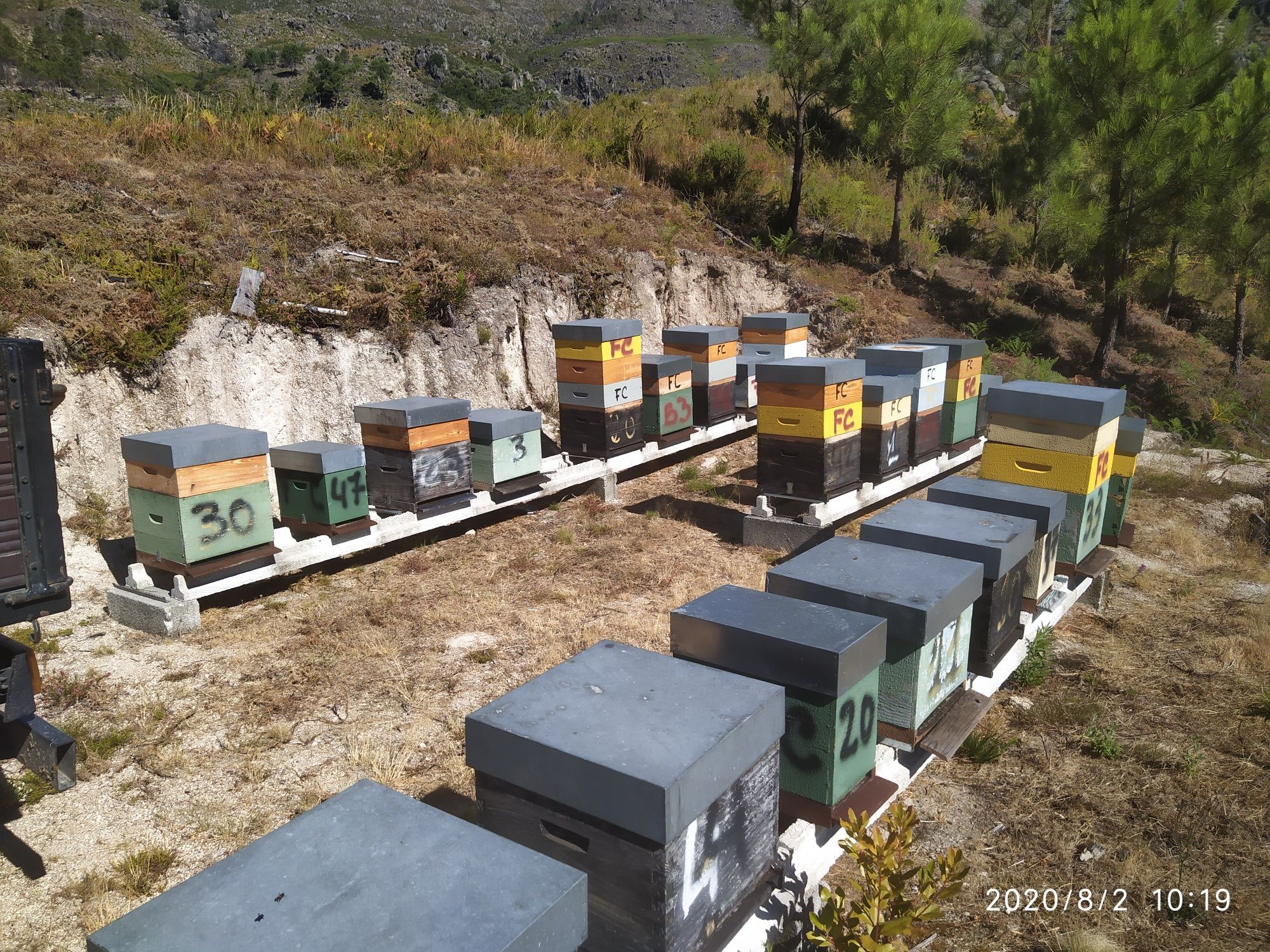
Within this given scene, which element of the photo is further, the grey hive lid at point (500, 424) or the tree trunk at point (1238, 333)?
the tree trunk at point (1238, 333)

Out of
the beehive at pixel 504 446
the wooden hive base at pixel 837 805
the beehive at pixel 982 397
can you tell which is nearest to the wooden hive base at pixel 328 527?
the beehive at pixel 504 446

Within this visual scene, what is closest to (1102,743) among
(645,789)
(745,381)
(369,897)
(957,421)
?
(645,789)

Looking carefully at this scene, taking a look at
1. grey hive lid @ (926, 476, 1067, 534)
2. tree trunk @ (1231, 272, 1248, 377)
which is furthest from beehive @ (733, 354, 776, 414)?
tree trunk @ (1231, 272, 1248, 377)

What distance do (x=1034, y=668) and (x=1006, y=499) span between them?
1085 mm

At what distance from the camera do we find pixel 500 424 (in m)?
6.68

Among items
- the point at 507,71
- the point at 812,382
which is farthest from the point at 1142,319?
the point at 507,71

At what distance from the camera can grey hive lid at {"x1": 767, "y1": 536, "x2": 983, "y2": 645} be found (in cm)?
292

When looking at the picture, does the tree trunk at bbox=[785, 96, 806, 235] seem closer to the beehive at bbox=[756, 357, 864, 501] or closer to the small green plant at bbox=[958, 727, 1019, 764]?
the beehive at bbox=[756, 357, 864, 501]

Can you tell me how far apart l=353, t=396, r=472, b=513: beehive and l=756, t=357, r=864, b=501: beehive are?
2.31m

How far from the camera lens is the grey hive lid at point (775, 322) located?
30.8 ft

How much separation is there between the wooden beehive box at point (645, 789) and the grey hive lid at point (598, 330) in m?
4.89

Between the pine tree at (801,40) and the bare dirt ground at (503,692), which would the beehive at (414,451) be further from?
the pine tree at (801,40)

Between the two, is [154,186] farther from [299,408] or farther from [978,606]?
[978,606]

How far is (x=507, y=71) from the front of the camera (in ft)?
206
